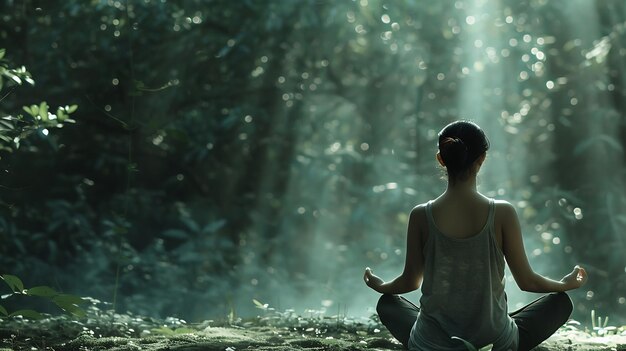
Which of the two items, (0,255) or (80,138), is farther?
(80,138)

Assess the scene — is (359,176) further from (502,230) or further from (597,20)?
(502,230)

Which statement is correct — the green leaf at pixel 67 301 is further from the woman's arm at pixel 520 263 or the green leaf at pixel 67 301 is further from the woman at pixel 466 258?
the woman's arm at pixel 520 263

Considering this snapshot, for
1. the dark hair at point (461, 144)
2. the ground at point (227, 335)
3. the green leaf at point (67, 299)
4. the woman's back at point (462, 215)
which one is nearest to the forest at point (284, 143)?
the ground at point (227, 335)

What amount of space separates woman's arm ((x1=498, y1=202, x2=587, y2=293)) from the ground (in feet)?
2.75

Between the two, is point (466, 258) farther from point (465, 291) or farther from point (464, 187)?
point (464, 187)

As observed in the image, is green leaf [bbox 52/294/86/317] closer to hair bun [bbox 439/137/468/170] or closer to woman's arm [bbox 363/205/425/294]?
woman's arm [bbox 363/205/425/294]

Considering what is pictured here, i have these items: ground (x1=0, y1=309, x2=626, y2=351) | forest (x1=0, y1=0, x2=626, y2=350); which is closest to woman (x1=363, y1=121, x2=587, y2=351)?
ground (x1=0, y1=309, x2=626, y2=351)

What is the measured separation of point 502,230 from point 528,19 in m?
7.43

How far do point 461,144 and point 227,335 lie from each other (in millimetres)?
1845

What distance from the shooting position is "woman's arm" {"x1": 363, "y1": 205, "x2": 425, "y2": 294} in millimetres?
3691

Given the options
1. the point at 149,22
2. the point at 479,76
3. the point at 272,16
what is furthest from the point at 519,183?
the point at 149,22

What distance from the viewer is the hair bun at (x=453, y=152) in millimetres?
3482

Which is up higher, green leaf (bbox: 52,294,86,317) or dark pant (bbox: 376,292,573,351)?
green leaf (bbox: 52,294,86,317)

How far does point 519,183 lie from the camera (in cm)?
1034
